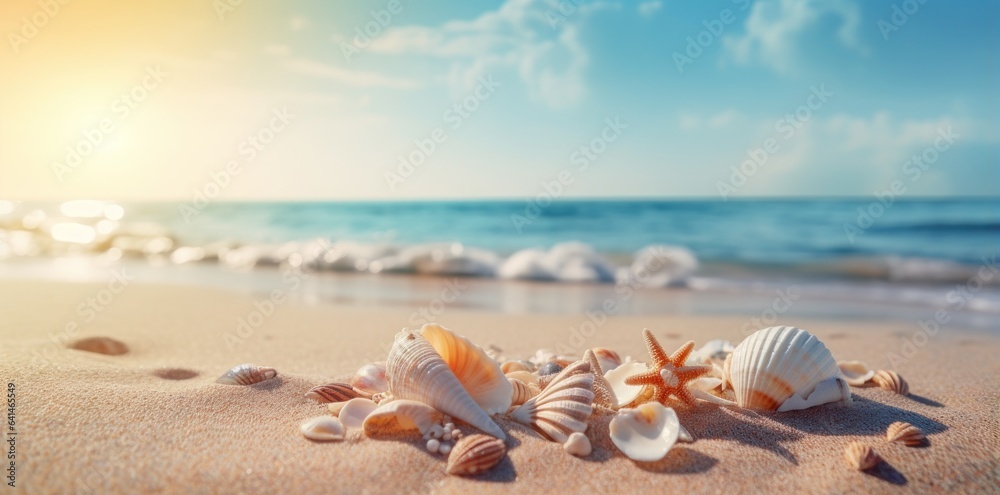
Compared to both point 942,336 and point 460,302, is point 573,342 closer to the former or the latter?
point 460,302

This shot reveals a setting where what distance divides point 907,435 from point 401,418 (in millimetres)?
2120

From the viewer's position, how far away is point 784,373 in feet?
9.07

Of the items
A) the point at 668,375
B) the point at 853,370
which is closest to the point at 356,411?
the point at 668,375

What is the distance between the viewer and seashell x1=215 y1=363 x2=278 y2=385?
3160 mm

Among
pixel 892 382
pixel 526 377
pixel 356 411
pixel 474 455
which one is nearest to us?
pixel 474 455

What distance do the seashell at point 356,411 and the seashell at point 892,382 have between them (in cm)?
279

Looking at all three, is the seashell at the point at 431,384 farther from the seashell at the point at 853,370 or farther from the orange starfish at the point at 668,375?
the seashell at the point at 853,370

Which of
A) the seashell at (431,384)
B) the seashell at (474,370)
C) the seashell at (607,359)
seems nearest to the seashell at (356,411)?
the seashell at (431,384)

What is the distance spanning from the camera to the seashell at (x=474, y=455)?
7.55 ft

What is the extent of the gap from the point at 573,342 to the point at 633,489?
2.90 m

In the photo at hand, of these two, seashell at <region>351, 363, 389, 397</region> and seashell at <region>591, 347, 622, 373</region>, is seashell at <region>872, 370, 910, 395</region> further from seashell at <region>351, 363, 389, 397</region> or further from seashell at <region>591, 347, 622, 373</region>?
seashell at <region>351, 363, 389, 397</region>

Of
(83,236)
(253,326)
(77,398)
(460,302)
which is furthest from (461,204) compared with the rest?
(77,398)

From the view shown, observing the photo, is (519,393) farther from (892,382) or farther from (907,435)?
(892,382)

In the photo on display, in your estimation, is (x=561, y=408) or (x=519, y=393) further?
(x=519, y=393)
